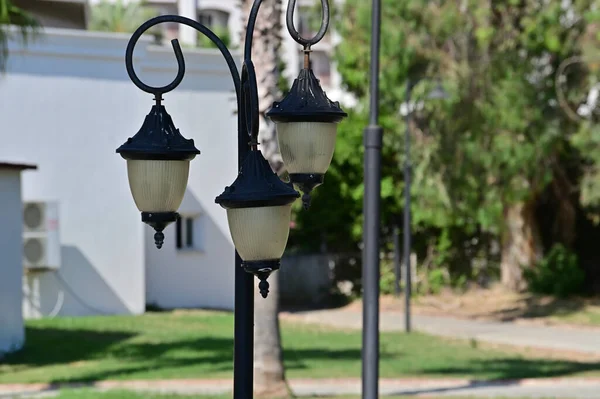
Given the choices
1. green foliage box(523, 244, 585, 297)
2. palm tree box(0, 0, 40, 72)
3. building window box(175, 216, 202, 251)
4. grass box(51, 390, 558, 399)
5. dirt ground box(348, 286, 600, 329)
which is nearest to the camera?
grass box(51, 390, 558, 399)

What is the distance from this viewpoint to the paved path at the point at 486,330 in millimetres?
20594

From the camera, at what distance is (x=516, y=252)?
1126 inches

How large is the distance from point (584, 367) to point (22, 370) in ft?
27.5

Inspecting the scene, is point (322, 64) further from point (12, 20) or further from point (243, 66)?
point (243, 66)

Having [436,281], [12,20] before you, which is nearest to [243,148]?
[12,20]

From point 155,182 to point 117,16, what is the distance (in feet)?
164

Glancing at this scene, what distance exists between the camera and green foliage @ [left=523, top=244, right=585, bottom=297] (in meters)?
27.6

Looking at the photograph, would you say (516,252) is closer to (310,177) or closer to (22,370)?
(22,370)

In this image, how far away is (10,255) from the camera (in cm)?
1695

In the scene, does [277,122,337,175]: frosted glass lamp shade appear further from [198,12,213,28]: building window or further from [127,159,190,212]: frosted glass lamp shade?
[198,12,213,28]: building window

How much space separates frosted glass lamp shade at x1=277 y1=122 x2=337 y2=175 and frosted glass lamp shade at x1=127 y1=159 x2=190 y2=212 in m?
0.53

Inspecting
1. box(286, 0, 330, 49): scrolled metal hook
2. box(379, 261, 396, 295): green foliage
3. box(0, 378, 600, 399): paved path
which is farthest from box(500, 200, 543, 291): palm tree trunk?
box(286, 0, 330, 49): scrolled metal hook

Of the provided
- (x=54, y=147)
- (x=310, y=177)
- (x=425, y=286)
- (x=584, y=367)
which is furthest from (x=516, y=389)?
(x=425, y=286)

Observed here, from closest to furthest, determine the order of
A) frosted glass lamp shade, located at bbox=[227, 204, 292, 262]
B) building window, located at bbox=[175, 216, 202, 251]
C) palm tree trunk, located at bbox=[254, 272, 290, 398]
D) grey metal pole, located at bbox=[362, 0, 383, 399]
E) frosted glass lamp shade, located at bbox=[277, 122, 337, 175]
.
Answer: frosted glass lamp shade, located at bbox=[227, 204, 292, 262], frosted glass lamp shade, located at bbox=[277, 122, 337, 175], grey metal pole, located at bbox=[362, 0, 383, 399], palm tree trunk, located at bbox=[254, 272, 290, 398], building window, located at bbox=[175, 216, 202, 251]
